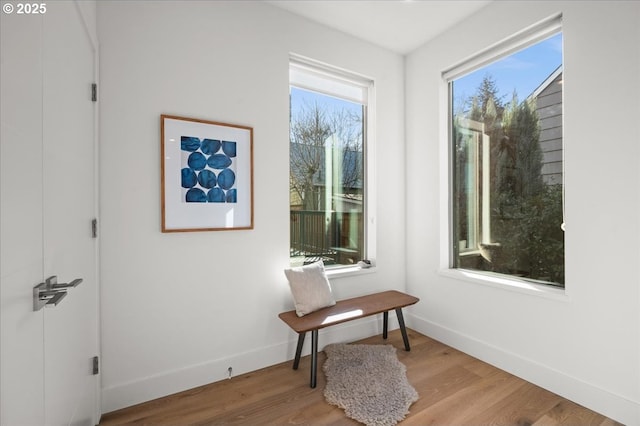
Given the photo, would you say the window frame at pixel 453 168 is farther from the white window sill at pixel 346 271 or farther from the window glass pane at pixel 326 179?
the window glass pane at pixel 326 179

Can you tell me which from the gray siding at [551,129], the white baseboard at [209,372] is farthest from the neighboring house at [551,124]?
the white baseboard at [209,372]

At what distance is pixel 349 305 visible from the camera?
261 centimetres

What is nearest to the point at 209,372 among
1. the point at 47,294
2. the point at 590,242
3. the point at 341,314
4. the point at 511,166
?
the point at 341,314

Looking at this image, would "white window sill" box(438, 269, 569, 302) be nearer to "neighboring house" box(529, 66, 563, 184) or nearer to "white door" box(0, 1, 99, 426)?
"neighboring house" box(529, 66, 563, 184)

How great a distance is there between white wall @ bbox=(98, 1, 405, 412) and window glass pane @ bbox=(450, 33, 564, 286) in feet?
4.37

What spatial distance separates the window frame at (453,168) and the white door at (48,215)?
2723mm

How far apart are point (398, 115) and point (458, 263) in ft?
5.29

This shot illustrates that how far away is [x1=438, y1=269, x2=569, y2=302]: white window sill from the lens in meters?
2.16

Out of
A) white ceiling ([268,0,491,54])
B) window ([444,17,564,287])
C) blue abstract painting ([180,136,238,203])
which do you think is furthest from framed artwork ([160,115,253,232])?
window ([444,17,564,287])

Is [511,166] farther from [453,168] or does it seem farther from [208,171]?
[208,171]

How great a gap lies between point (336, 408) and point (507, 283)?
161 cm

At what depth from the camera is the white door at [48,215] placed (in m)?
0.83

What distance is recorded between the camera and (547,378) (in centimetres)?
216

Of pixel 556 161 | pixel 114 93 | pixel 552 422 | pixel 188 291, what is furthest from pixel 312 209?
pixel 552 422
